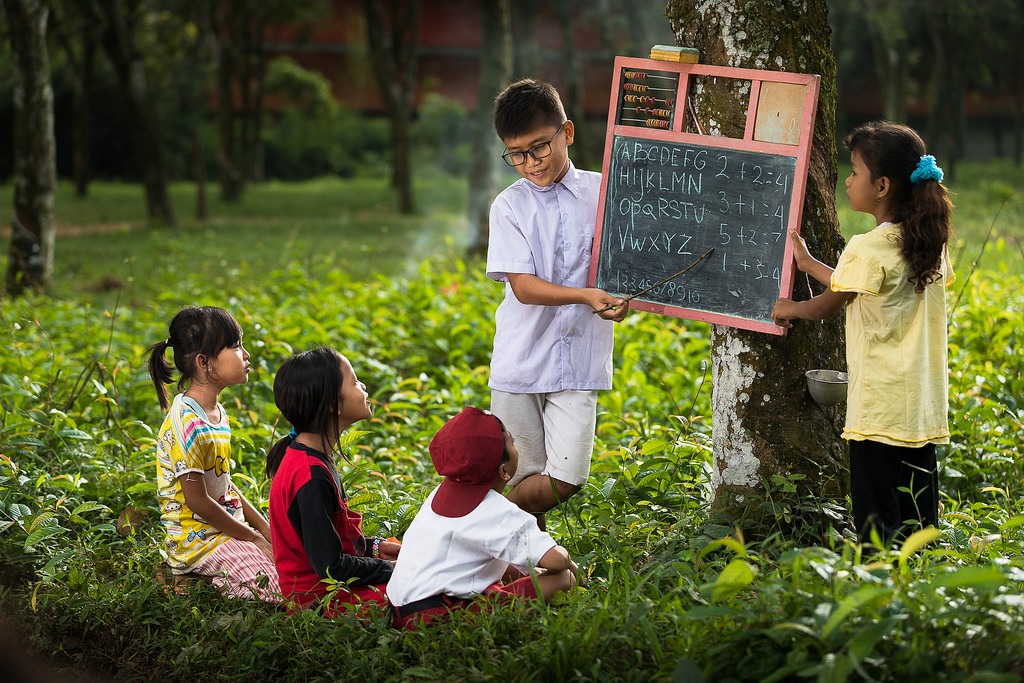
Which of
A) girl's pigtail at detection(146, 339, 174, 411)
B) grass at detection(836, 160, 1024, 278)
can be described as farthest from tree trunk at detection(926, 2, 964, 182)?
girl's pigtail at detection(146, 339, 174, 411)

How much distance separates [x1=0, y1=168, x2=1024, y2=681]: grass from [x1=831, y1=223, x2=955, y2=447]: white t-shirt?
399mm

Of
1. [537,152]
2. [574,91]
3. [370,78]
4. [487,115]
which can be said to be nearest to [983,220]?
[487,115]

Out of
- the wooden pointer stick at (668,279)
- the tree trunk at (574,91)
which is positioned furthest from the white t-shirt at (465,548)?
the tree trunk at (574,91)

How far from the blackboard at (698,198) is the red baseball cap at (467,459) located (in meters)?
0.82

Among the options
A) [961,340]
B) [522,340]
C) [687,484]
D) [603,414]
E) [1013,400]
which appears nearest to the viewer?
[522,340]

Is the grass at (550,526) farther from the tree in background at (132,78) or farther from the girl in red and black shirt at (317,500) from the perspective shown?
the tree in background at (132,78)

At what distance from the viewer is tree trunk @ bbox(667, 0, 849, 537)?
3490 millimetres

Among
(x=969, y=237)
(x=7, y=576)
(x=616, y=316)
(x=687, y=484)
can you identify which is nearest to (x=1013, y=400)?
(x=687, y=484)

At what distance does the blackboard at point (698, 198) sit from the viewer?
11.1 feet

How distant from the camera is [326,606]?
329 centimetres

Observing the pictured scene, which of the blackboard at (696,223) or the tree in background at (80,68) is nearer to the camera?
the blackboard at (696,223)

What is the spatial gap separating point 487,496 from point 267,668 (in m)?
0.87

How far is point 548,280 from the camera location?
12.3 feet

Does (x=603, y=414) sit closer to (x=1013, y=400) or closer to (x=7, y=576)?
(x=1013, y=400)
